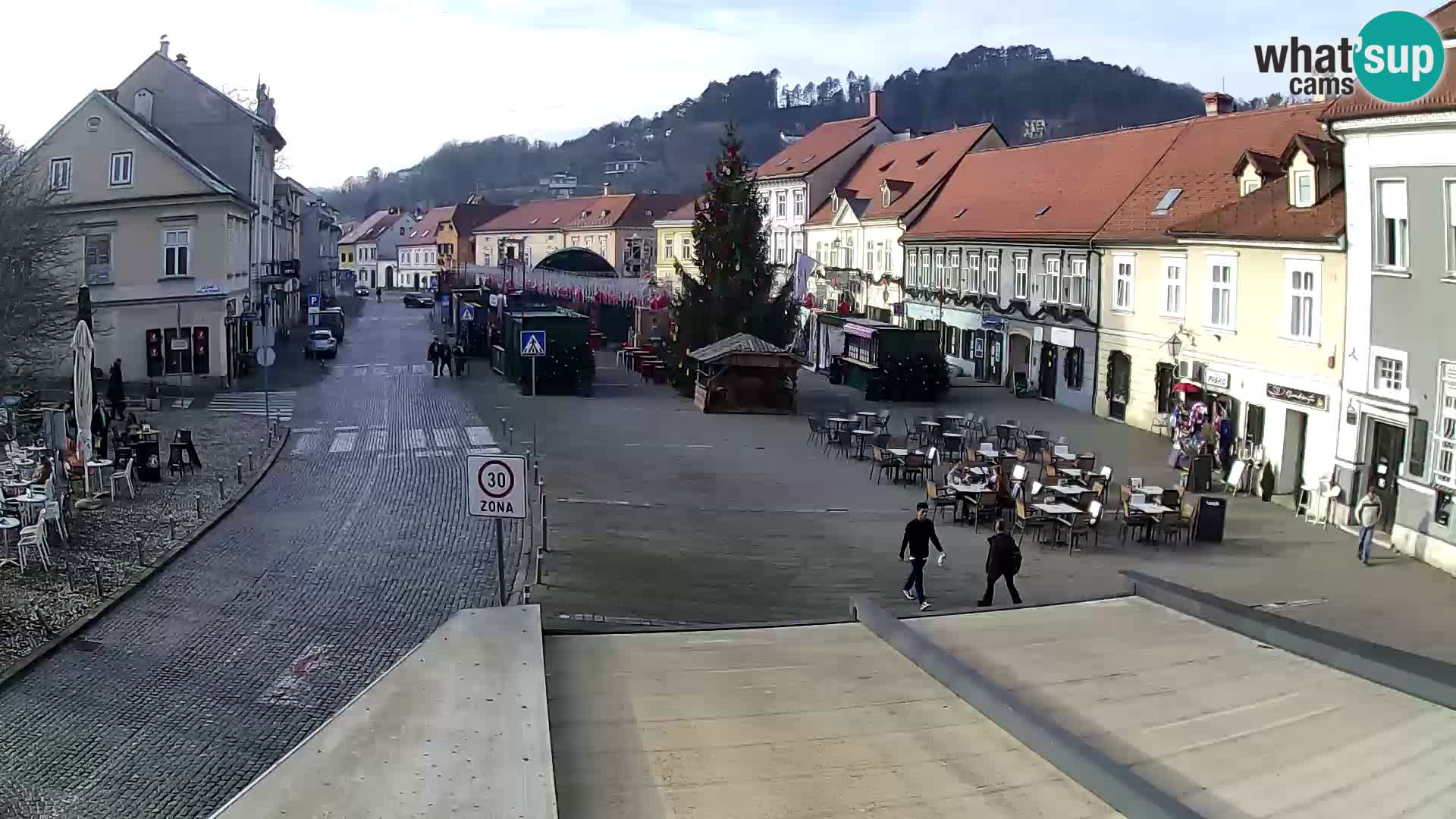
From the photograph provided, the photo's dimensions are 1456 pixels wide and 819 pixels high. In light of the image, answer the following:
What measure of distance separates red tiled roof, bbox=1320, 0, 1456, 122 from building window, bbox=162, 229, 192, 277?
35358 millimetres

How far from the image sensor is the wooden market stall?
39.0 m

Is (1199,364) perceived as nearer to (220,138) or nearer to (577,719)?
(577,719)

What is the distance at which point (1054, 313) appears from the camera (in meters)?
41.8

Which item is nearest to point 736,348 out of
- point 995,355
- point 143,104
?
point 995,355

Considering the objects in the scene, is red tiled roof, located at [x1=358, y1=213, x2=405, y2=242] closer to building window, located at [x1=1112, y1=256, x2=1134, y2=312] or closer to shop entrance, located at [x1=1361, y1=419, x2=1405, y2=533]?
building window, located at [x1=1112, y1=256, x2=1134, y2=312]

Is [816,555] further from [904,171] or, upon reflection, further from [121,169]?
[904,171]

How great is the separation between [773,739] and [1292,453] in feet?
70.1

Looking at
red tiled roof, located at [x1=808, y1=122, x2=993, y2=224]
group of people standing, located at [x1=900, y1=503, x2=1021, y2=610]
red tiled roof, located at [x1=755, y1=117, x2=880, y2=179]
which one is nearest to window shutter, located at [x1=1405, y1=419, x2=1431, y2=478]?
group of people standing, located at [x1=900, y1=503, x2=1021, y2=610]

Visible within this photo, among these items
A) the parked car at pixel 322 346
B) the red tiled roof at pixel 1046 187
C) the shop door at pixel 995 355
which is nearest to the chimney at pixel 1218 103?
the red tiled roof at pixel 1046 187

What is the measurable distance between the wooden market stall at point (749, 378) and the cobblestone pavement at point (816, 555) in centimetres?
729

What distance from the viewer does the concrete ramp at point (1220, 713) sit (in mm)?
6730

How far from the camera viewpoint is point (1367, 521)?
20.7 meters

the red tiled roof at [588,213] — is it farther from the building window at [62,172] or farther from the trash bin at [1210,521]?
the trash bin at [1210,521]

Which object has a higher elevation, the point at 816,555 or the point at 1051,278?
the point at 1051,278
